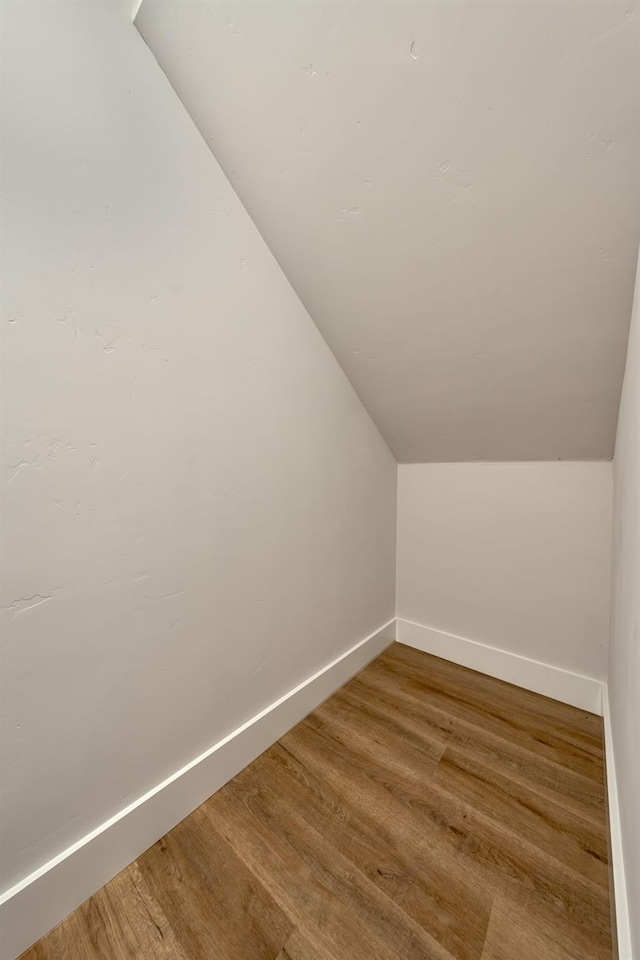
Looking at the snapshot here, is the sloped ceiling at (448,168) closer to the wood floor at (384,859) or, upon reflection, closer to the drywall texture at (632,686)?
the drywall texture at (632,686)

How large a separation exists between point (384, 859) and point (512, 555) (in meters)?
1.24

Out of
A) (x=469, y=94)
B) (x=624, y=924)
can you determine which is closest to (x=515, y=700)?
(x=624, y=924)

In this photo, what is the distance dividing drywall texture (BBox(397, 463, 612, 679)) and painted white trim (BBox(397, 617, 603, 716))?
0.11 feet

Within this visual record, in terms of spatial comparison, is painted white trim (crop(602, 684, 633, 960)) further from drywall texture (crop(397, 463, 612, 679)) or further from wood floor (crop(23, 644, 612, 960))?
drywall texture (crop(397, 463, 612, 679))

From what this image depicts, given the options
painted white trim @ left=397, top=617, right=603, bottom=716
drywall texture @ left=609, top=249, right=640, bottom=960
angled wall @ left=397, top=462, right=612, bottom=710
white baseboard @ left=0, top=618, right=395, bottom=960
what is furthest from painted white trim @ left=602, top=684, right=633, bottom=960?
white baseboard @ left=0, top=618, right=395, bottom=960

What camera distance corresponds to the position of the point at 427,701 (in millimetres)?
1644

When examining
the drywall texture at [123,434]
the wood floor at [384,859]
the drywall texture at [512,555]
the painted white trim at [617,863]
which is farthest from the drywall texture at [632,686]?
the drywall texture at [123,434]

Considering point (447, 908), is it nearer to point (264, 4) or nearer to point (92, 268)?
point (92, 268)

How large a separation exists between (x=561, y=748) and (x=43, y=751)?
164 centimetres

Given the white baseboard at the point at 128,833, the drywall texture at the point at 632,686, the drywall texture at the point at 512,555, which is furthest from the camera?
the drywall texture at the point at 512,555

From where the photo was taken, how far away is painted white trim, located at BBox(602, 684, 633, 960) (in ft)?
2.49

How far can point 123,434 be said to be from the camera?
0.96m

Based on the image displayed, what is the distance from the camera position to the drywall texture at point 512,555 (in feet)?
5.16

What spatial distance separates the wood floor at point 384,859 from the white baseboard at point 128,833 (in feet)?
0.12
